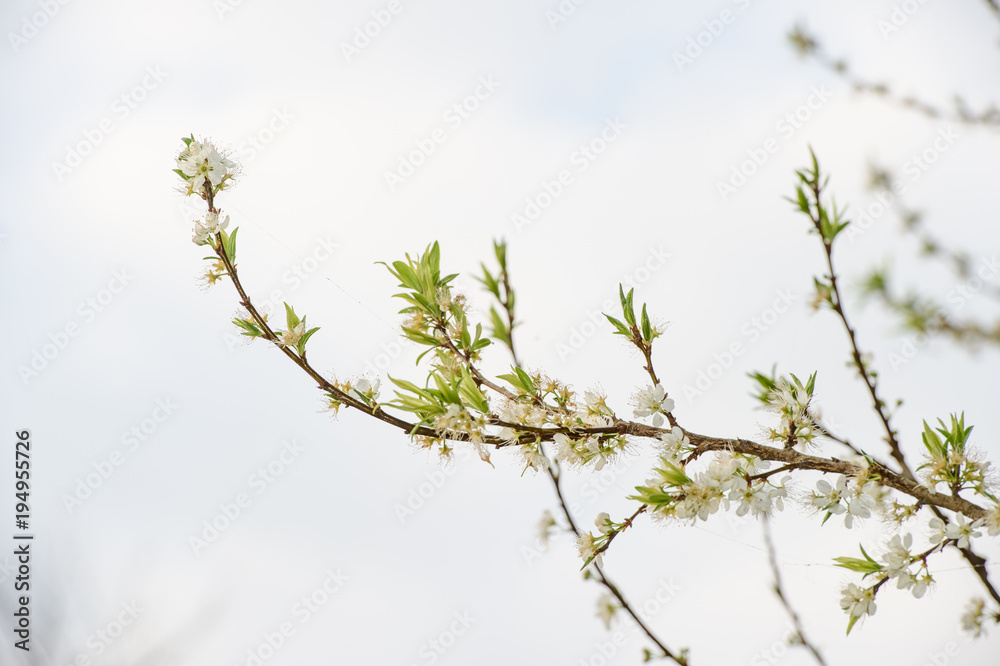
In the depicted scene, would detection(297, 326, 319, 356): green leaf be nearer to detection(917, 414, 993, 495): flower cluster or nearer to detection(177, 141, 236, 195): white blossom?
detection(177, 141, 236, 195): white blossom

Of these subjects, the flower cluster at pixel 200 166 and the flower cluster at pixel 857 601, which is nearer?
the flower cluster at pixel 857 601

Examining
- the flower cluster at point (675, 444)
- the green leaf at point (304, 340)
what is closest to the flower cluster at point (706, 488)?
the flower cluster at point (675, 444)

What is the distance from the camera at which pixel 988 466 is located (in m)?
0.89

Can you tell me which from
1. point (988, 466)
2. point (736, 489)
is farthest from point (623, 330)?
point (988, 466)

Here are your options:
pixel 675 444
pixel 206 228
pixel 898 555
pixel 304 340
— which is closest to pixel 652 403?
pixel 675 444

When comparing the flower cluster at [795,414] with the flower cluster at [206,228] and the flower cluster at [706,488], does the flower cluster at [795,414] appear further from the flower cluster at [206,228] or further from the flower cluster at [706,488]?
the flower cluster at [206,228]

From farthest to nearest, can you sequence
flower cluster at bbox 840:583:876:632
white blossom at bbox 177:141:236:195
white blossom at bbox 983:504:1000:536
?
1. white blossom at bbox 177:141:236:195
2. flower cluster at bbox 840:583:876:632
3. white blossom at bbox 983:504:1000:536

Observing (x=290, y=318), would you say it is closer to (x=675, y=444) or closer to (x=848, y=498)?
(x=675, y=444)

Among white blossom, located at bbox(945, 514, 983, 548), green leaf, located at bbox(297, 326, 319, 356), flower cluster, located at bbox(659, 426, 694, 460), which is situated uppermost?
white blossom, located at bbox(945, 514, 983, 548)

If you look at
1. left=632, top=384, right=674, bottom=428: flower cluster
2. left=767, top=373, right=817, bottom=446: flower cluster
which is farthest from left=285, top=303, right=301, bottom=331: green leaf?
left=767, top=373, right=817, bottom=446: flower cluster

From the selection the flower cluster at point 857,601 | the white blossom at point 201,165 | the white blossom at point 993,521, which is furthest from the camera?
the white blossom at point 201,165

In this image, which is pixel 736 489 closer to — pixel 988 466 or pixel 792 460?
pixel 792 460

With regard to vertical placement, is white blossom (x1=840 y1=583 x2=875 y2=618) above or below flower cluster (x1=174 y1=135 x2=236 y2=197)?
above

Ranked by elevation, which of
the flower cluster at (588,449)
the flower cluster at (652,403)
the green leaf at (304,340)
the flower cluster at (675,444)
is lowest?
the green leaf at (304,340)
